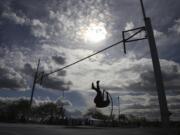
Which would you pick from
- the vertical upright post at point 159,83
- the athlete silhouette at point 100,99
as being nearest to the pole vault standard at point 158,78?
the vertical upright post at point 159,83

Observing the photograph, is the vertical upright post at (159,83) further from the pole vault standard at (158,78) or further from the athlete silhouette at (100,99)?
the athlete silhouette at (100,99)

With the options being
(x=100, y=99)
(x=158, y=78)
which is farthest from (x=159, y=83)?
(x=100, y=99)

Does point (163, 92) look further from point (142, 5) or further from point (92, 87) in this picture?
point (142, 5)

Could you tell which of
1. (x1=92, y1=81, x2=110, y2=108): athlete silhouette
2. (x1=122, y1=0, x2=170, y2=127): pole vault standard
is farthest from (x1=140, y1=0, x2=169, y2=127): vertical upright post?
(x1=92, y1=81, x2=110, y2=108): athlete silhouette

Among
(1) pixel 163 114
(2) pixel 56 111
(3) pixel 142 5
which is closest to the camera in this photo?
(1) pixel 163 114

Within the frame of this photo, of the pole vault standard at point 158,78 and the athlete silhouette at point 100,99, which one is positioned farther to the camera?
the athlete silhouette at point 100,99

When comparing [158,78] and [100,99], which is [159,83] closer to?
[158,78]

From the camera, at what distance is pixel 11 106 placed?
312 ft

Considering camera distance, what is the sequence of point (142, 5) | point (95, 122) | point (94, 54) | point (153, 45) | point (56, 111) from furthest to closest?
point (56, 111), point (95, 122), point (94, 54), point (142, 5), point (153, 45)

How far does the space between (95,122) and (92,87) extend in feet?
199

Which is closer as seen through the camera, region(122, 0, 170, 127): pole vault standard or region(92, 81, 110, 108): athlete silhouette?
region(122, 0, 170, 127): pole vault standard

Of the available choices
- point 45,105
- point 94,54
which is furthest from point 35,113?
point 94,54

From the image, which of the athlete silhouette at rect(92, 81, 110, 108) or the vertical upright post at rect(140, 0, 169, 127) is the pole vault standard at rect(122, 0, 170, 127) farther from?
the athlete silhouette at rect(92, 81, 110, 108)

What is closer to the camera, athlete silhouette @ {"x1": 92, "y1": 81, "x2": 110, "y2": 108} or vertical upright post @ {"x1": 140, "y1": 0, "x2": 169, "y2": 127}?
vertical upright post @ {"x1": 140, "y1": 0, "x2": 169, "y2": 127}
